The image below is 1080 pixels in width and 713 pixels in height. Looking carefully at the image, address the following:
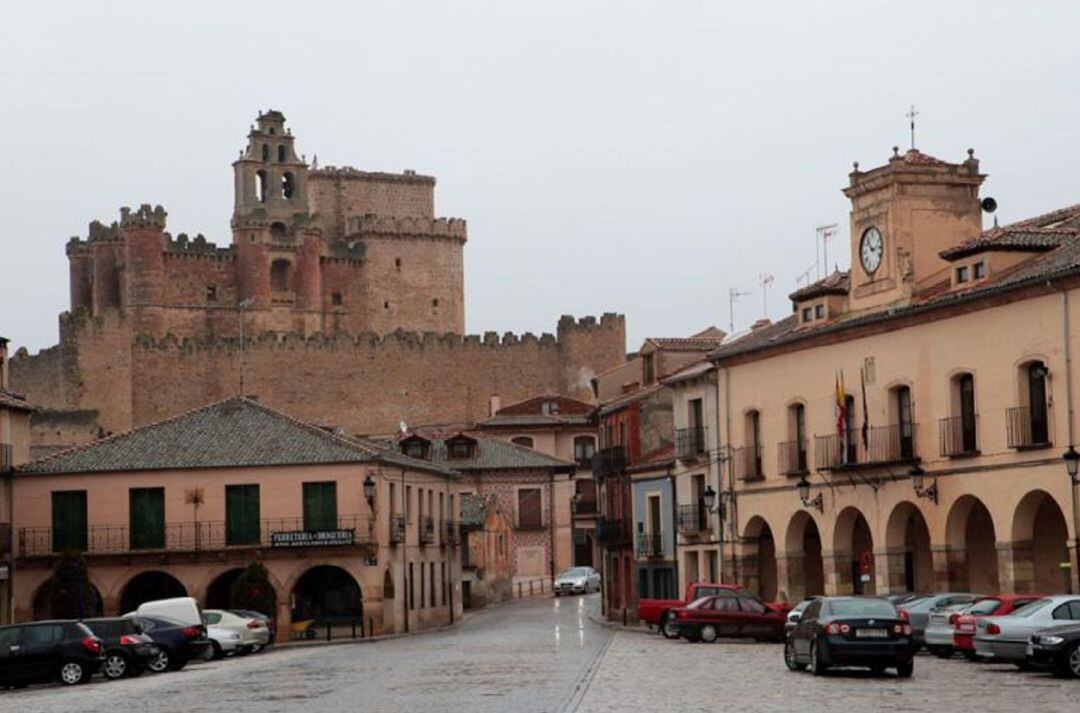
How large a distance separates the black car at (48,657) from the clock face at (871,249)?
19.6m

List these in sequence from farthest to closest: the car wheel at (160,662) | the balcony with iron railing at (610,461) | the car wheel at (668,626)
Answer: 1. the balcony with iron railing at (610,461)
2. the car wheel at (668,626)
3. the car wheel at (160,662)

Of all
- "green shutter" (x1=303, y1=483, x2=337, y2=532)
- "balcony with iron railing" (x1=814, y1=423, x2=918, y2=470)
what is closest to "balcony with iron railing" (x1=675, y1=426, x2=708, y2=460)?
"balcony with iron railing" (x1=814, y1=423, x2=918, y2=470)

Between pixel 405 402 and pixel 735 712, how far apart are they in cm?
8196

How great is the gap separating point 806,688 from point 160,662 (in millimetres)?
15131

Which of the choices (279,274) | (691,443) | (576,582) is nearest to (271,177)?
(279,274)

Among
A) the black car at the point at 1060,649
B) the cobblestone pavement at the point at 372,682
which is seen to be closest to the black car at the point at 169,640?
the cobblestone pavement at the point at 372,682

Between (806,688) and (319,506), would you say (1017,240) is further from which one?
(319,506)

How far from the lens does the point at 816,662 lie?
2980 cm

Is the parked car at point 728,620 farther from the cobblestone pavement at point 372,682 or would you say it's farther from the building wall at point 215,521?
the building wall at point 215,521

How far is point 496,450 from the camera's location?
8738 cm

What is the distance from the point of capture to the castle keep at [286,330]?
10281 centimetres

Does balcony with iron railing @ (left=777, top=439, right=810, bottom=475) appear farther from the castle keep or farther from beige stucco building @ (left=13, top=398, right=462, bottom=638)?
the castle keep

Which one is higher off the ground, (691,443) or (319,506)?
(691,443)

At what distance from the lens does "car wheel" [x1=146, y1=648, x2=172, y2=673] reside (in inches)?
1506
